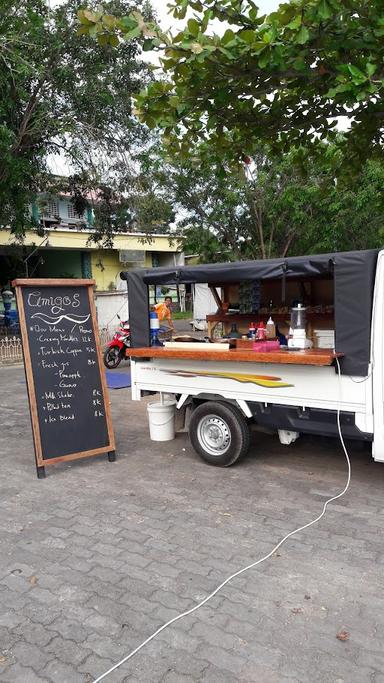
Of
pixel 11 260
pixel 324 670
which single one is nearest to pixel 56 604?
pixel 324 670

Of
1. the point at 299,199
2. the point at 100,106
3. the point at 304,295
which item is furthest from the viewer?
the point at 299,199

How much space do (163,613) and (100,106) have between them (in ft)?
33.9

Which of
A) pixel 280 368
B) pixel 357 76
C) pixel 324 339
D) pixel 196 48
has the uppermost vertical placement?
pixel 196 48

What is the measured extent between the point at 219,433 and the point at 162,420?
3.67 feet

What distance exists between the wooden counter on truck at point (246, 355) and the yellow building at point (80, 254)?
16.7m

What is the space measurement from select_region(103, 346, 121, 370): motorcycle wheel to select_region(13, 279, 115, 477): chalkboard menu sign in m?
6.71

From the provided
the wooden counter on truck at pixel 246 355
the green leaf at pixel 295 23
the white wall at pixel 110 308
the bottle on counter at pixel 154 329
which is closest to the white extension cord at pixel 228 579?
the wooden counter on truck at pixel 246 355

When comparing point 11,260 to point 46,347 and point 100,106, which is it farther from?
point 46,347

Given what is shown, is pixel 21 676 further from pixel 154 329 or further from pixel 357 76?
pixel 357 76

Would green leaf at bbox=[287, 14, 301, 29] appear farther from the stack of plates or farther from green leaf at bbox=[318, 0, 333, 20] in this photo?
the stack of plates

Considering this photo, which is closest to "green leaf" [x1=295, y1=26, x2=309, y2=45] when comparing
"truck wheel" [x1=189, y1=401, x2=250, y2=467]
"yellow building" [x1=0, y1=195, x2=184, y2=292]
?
"truck wheel" [x1=189, y1=401, x2=250, y2=467]

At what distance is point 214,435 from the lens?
18.0 feet

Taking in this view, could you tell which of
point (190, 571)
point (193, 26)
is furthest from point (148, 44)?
point (190, 571)

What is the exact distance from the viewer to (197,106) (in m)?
4.99
